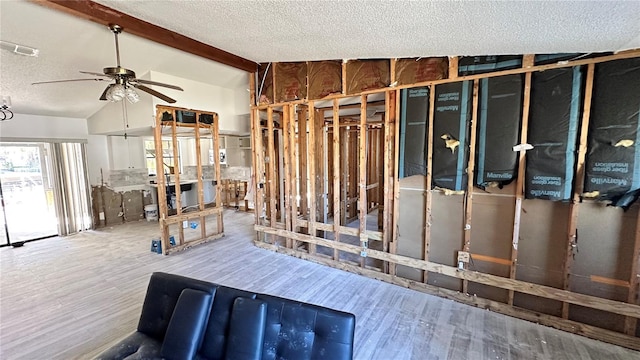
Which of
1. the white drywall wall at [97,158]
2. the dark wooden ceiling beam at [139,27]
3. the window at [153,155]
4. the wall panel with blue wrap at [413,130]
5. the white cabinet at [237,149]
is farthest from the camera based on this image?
the white cabinet at [237,149]

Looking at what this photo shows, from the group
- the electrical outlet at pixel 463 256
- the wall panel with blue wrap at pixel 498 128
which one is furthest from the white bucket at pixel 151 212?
the wall panel with blue wrap at pixel 498 128

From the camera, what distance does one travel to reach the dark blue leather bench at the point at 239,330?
163cm

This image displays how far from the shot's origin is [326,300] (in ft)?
10.5

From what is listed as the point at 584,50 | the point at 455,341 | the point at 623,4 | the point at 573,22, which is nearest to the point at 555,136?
the point at 584,50

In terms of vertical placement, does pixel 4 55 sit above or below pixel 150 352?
above

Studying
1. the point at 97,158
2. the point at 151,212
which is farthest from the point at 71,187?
the point at 151,212

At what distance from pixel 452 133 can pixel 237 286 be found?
3.35 metres

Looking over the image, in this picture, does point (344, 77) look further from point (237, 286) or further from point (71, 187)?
point (71, 187)

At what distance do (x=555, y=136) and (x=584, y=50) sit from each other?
0.77 m

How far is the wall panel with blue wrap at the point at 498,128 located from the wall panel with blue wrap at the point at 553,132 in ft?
0.43

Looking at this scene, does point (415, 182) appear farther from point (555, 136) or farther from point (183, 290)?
point (183, 290)

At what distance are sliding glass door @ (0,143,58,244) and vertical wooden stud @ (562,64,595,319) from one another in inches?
357

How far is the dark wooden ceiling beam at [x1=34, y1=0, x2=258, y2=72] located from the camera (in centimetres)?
262

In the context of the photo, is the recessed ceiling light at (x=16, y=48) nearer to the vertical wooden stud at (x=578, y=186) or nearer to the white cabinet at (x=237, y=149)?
the white cabinet at (x=237, y=149)
